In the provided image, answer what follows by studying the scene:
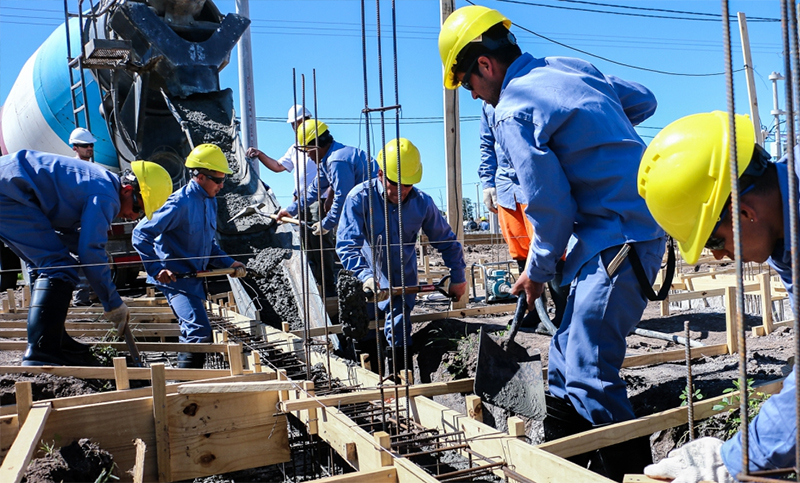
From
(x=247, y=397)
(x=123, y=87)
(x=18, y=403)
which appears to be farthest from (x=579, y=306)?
(x=123, y=87)

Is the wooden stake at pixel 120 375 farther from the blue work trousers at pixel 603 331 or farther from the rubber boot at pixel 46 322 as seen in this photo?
the blue work trousers at pixel 603 331

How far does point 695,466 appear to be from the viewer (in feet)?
5.57

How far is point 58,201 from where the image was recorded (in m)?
4.49

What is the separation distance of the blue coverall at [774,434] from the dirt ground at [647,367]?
68.7 inches

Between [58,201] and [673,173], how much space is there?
406 centimetres

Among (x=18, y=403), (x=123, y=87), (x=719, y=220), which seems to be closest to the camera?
(x=719, y=220)

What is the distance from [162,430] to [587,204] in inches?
91.2

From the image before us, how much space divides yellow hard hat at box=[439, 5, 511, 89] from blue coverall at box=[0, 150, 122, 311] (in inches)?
103

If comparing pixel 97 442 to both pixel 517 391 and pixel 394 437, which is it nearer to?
pixel 394 437

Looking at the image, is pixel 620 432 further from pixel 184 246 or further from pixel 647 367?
pixel 184 246

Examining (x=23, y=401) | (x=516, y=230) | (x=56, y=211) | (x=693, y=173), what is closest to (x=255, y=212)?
(x=56, y=211)

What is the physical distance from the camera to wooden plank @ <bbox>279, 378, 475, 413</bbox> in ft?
10.3

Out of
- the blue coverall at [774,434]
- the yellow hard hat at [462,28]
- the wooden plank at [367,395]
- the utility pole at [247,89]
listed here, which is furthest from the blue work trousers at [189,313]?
the utility pole at [247,89]

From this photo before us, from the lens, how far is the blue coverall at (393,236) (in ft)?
16.7
